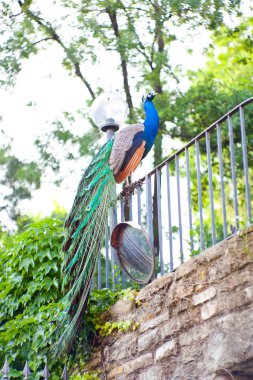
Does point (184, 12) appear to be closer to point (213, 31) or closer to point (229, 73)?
point (213, 31)

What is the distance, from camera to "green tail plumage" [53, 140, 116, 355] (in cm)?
555

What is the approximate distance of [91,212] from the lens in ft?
19.4

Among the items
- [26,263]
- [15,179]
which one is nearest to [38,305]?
[26,263]

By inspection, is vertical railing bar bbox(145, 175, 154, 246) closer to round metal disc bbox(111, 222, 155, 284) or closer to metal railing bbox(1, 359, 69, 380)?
round metal disc bbox(111, 222, 155, 284)

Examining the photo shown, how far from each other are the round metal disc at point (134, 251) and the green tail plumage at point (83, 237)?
137 mm

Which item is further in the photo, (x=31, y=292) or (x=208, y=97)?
(x=208, y=97)

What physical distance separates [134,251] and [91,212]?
0.51 m

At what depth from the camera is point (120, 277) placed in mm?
6352

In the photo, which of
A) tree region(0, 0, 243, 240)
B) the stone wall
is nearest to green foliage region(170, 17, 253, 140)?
tree region(0, 0, 243, 240)

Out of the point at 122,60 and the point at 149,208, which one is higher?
the point at 122,60

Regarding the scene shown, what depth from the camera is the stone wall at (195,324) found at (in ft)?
14.0

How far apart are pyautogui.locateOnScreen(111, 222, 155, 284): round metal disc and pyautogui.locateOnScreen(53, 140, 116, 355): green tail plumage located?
14cm

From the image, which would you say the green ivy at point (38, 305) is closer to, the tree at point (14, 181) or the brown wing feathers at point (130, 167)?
the brown wing feathers at point (130, 167)

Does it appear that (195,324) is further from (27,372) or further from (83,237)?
(83,237)
